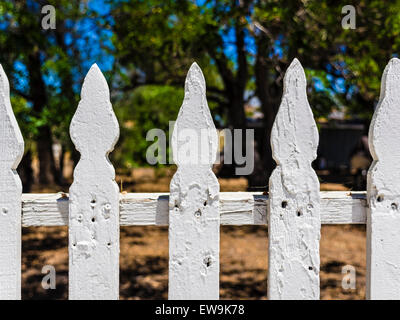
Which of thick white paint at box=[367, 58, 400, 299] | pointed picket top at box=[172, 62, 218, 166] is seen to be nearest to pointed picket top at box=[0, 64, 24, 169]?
pointed picket top at box=[172, 62, 218, 166]

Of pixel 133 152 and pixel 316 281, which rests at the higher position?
pixel 133 152

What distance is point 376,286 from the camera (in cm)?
139

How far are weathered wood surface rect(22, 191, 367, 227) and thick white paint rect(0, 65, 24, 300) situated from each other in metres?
0.04

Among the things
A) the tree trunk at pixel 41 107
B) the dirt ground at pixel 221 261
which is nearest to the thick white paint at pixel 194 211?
the dirt ground at pixel 221 261

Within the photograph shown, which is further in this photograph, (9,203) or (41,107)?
(41,107)

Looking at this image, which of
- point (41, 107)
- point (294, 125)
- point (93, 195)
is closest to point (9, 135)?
point (93, 195)

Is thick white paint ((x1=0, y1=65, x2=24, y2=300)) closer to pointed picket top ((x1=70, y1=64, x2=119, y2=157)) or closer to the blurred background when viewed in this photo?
pointed picket top ((x1=70, y1=64, x2=119, y2=157))

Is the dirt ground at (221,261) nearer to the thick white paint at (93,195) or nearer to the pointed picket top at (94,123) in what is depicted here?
the thick white paint at (93,195)

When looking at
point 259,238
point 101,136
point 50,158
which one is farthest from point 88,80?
point 50,158

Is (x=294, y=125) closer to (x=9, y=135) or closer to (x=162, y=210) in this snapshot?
(x=162, y=210)

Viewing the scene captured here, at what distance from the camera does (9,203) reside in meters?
1.34

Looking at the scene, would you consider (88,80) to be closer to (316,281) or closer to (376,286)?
(316,281)

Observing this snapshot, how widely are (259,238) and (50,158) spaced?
609 centimetres

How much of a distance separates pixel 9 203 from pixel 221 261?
3268 mm
